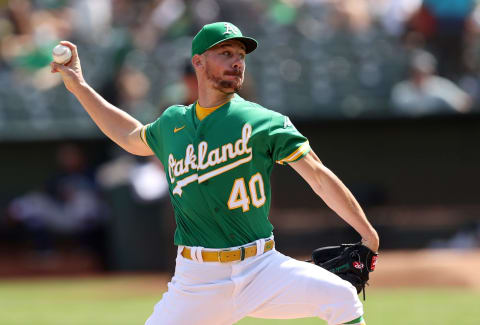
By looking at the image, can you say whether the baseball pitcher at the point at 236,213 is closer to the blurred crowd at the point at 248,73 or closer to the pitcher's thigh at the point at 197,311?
the pitcher's thigh at the point at 197,311

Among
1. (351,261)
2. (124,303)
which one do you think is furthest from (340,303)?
(124,303)

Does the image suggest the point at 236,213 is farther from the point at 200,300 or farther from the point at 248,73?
the point at 248,73

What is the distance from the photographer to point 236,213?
13.0 feet

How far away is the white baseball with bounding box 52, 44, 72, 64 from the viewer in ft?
15.0

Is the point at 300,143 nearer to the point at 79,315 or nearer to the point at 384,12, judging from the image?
the point at 79,315

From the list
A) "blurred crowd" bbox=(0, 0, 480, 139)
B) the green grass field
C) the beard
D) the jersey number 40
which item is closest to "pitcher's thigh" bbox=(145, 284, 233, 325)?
the jersey number 40

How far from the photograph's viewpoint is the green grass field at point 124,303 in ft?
24.9

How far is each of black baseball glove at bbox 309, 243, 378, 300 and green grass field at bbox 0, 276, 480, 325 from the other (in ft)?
10.5

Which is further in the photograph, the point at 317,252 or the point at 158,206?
the point at 158,206

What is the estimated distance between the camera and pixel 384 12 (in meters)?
12.4

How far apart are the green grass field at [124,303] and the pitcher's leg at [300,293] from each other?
347 centimetres

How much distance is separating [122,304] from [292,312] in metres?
5.13

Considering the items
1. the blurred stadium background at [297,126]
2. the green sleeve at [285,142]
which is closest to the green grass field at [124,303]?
the blurred stadium background at [297,126]

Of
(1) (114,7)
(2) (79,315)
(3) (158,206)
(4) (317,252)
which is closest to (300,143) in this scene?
(4) (317,252)
